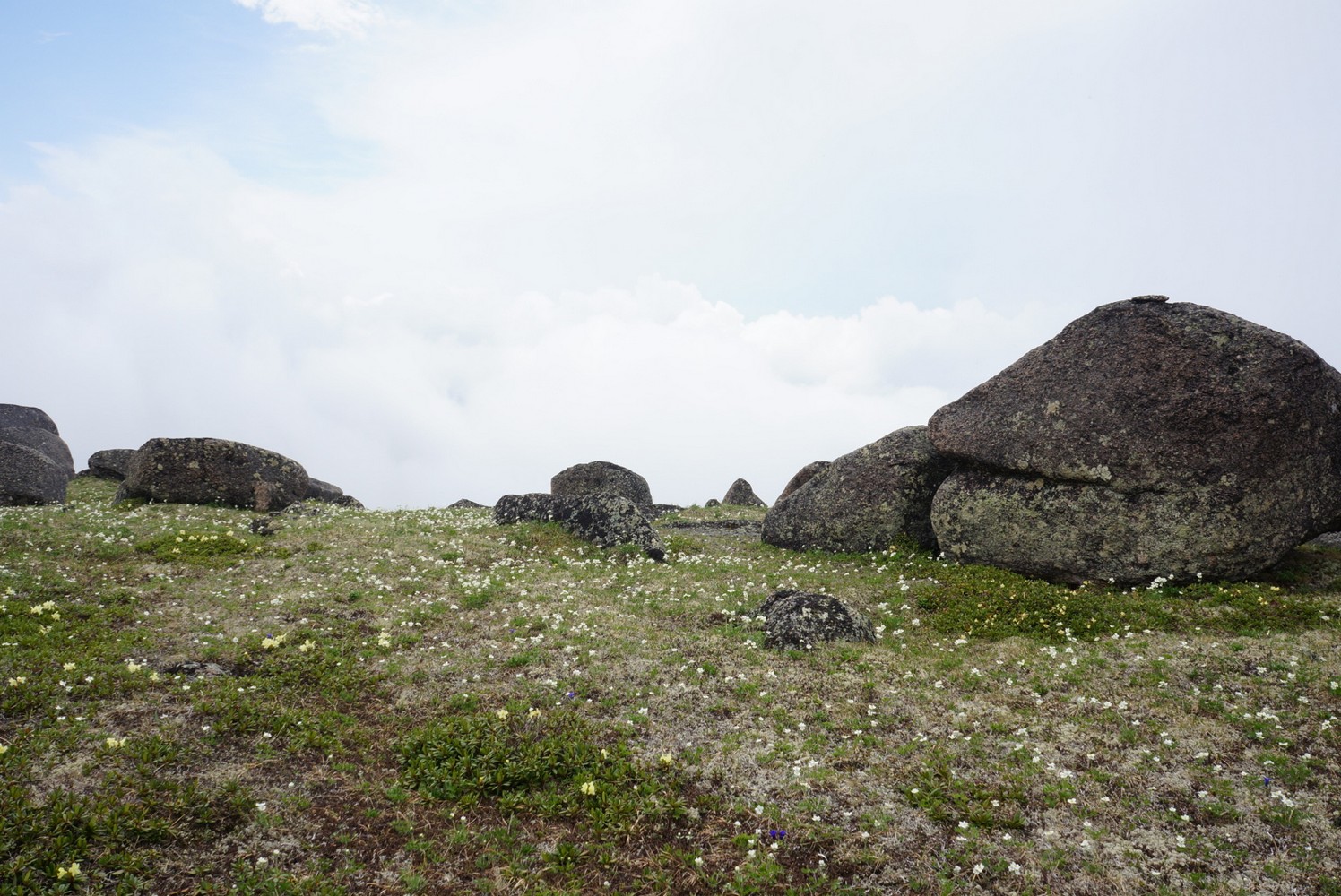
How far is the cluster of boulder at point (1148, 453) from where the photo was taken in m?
19.3

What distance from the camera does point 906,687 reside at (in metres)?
13.9

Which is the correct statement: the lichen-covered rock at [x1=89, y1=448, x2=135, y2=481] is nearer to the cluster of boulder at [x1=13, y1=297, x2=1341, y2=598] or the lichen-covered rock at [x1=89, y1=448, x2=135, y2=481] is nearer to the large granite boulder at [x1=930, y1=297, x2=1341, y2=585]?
the cluster of boulder at [x1=13, y1=297, x2=1341, y2=598]

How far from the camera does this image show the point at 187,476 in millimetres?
32531

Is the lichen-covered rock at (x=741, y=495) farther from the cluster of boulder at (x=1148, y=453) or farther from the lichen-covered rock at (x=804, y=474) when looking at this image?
the cluster of boulder at (x=1148, y=453)

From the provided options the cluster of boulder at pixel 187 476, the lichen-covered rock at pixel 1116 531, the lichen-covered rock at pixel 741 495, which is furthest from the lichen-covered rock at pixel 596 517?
the lichen-covered rock at pixel 741 495

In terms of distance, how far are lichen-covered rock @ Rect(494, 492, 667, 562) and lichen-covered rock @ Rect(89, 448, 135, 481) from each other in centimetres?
3185

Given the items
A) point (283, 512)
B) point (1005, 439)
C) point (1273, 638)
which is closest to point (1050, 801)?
point (1273, 638)

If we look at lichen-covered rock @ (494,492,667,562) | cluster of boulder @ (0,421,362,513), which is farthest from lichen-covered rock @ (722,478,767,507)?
cluster of boulder @ (0,421,362,513)

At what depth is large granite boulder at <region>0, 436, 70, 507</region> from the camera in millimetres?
32656

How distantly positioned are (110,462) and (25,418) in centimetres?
1064

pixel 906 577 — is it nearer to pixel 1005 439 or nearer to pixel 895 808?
pixel 1005 439

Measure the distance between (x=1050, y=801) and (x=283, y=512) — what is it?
30.1 m

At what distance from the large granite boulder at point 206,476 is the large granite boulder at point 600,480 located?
13.3 meters

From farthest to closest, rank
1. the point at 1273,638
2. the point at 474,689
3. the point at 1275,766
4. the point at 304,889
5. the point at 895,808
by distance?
the point at 1273,638
the point at 474,689
the point at 1275,766
the point at 895,808
the point at 304,889
